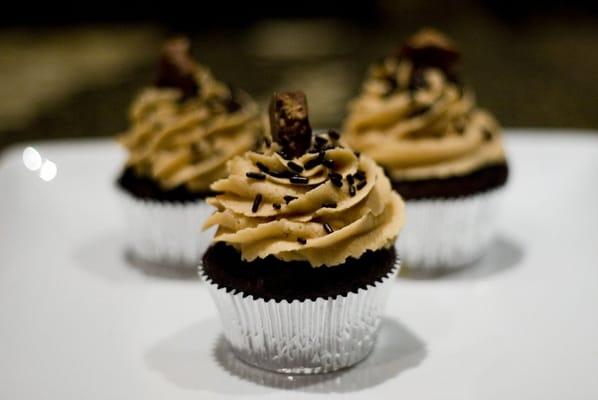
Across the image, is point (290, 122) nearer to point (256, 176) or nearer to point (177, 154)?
point (256, 176)

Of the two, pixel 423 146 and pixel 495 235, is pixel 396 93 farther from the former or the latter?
pixel 495 235

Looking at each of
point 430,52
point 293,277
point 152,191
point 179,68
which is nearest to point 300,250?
point 293,277

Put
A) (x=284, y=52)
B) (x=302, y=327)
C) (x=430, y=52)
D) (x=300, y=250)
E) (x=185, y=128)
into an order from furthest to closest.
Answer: (x=284, y=52) < (x=430, y=52) < (x=185, y=128) < (x=302, y=327) < (x=300, y=250)

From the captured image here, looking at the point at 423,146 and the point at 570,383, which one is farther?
the point at 423,146

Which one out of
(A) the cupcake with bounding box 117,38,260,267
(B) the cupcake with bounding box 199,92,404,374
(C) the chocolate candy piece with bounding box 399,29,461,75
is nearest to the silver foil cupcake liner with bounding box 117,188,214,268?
(A) the cupcake with bounding box 117,38,260,267

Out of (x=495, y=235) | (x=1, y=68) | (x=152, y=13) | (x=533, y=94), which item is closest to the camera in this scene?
(x=495, y=235)

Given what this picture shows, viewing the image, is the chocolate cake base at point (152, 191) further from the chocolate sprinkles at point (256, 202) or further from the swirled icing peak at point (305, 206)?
the chocolate sprinkles at point (256, 202)

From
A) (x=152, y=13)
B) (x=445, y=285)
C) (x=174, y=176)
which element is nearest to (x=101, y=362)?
(x=174, y=176)
